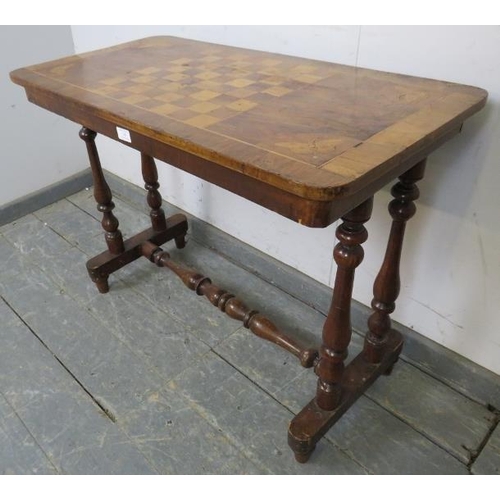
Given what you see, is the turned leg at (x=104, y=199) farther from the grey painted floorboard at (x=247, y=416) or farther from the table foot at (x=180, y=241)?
the grey painted floorboard at (x=247, y=416)

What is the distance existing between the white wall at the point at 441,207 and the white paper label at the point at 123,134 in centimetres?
61

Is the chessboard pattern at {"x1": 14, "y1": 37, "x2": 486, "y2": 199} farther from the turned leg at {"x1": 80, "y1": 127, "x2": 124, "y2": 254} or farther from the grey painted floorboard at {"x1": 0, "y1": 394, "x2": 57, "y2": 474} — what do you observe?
the grey painted floorboard at {"x1": 0, "y1": 394, "x2": 57, "y2": 474}

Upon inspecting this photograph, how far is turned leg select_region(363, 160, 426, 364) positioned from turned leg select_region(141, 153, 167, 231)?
Answer: 3.25 ft

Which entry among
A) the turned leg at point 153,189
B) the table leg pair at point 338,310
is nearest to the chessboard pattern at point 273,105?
the table leg pair at point 338,310

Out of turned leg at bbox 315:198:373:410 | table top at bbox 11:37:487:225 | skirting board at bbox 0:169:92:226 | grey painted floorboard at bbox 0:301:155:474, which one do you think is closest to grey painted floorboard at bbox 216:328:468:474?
turned leg at bbox 315:198:373:410

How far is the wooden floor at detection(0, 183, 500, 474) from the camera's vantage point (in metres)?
1.30

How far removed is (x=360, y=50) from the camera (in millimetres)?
1310

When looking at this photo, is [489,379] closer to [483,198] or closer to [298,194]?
[483,198]

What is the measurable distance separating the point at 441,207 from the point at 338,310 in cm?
44

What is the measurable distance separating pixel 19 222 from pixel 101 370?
114cm

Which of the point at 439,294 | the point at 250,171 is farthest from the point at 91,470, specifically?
the point at 439,294

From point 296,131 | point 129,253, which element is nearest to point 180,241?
point 129,253

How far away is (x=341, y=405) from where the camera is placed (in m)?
1.31

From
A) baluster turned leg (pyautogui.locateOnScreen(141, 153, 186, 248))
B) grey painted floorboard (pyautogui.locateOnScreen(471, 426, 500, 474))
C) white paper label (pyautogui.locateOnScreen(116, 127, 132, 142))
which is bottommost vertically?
grey painted floorboard (pyautogui.locateOnScreen(471, 426, 500, 474))
